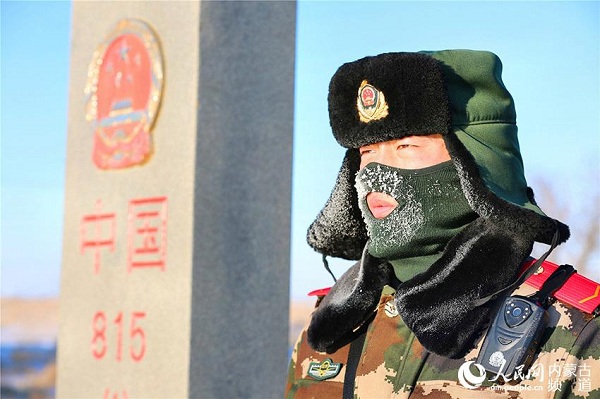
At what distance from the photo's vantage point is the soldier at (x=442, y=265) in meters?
2.82

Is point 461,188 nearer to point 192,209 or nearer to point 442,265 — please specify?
point 442,265

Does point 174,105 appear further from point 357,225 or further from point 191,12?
point 357,225

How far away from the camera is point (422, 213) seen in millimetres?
3139

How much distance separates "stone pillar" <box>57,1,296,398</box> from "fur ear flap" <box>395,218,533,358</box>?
481 mm

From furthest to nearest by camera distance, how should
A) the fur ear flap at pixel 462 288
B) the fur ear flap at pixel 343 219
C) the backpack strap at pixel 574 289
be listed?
the fur ear flap at pixel 343 219 → the fur ear flap at pixel 462 288 → the backpack strap at pixel 574 289

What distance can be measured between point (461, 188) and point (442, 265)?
30cm

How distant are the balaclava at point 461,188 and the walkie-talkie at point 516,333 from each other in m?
0.06

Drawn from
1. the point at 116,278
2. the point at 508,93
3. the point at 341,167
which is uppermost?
the point at 508,93

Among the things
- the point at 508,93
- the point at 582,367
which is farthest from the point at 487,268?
the point at 508,93

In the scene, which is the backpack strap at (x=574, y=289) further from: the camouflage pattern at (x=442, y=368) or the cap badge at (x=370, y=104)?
the cap badge at (x=370, y=104)

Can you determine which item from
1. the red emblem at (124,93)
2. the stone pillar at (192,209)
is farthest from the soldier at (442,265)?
the red emblem at (124,93)

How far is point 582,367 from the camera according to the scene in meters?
2.68

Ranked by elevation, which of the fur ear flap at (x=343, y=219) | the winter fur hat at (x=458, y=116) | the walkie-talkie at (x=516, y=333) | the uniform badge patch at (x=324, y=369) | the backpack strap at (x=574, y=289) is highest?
the winter fur hat at (x=458, y=116)

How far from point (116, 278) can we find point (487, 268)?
127 centimetres
